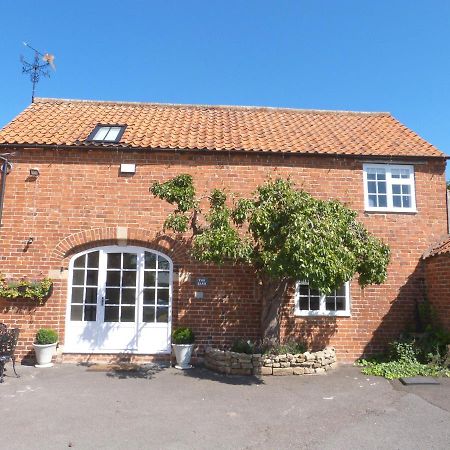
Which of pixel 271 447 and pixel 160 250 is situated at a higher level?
pixel 160 250

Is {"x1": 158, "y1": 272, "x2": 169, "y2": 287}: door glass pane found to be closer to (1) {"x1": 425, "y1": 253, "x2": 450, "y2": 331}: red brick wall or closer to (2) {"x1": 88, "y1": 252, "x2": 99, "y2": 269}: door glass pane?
(2) {"x1": 88, "y1": 252, "x2": 99, "y2": 269}: door glass pane

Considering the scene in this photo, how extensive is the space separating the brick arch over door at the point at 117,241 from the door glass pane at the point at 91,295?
0.89 metres

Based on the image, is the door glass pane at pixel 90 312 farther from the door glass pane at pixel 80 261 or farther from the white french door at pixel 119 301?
the door glass pane at pixel 80 261

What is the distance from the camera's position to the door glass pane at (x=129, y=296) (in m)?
9.99

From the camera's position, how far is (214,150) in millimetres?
10516

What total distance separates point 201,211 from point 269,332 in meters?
3.33

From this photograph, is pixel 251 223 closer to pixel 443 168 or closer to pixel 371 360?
pixel 371 360

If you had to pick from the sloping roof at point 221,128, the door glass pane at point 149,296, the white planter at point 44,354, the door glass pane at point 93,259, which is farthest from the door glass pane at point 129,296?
the sloping roof at point 221,128

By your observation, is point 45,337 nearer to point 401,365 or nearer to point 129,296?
point 129,296

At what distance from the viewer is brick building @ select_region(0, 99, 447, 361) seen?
32.4 feet

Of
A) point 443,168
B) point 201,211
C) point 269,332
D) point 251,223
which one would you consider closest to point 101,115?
point 201,211

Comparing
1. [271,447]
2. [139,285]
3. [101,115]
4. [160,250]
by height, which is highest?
[101,115]

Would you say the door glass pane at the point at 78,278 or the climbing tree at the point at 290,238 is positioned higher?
the climbing tree at the point at 290,238

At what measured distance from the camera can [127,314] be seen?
32.7 feet
